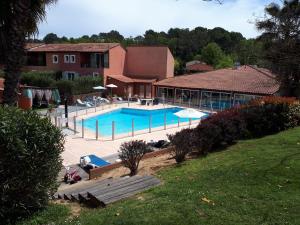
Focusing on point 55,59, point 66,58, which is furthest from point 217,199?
point 55,59

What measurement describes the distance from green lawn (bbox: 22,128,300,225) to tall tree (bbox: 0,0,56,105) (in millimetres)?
3326

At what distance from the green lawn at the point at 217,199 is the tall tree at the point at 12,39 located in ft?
10.9

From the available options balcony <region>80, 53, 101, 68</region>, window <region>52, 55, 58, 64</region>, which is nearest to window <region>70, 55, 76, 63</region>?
balcony <region>80, 53, 101, 68</region>

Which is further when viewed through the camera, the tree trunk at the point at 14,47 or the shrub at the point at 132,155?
the shrub at the point at 132,155

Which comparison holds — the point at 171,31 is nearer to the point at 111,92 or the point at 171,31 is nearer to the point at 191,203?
the point at 111,92

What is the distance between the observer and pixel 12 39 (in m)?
8.89

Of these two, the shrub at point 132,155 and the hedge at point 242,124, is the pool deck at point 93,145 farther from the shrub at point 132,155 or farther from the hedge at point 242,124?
the hedge at point 242,124

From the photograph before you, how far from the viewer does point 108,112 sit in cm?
3606

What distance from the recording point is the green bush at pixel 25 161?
6949mm

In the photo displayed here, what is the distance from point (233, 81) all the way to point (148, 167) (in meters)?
28.3

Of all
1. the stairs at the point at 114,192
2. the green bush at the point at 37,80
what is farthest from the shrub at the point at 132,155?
the green bush at the point at 37,80

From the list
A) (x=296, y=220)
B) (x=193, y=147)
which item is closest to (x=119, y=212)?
(x=296, y=220)

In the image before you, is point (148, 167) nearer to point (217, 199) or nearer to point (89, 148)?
point (217, 199)

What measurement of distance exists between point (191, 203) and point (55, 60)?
44.7 m
